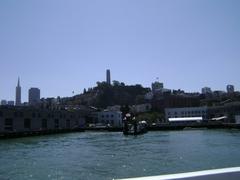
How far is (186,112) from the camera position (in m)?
176

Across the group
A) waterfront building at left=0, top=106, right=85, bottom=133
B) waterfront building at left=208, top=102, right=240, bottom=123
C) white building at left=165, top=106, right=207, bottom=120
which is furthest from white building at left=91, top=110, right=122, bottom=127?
waterfront building at left=208, top=102, right=240, bottom=123

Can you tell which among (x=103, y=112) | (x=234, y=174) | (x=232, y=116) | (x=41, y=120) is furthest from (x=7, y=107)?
(x=234, y=174)

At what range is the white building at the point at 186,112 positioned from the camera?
173 meters

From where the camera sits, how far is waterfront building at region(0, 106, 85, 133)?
4274 inches

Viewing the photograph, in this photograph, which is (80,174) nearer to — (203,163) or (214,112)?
(203,163)

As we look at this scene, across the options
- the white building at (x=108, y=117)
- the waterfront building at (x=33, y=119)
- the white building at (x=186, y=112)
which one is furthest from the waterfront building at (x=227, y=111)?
the waterfront building at (x=33, y=119)

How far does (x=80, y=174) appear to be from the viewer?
2464cm

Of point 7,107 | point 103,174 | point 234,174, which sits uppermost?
point 7,107

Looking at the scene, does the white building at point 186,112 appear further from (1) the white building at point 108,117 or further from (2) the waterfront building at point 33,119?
(2) the waterfront building at point 33,119

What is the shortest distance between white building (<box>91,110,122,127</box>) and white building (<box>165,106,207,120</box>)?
24883 millimetres

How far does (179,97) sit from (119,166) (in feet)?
568

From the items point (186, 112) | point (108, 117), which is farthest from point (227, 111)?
point (108, 117)

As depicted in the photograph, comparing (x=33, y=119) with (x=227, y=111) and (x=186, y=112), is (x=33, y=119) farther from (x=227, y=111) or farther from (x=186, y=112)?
(x=227, y=111)

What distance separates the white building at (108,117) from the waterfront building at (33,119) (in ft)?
89.0
